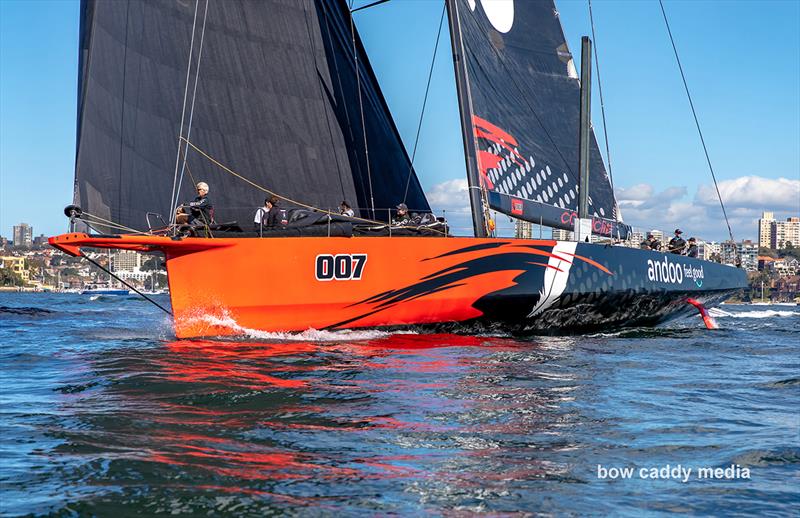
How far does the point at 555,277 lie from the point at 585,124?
11.4 ft

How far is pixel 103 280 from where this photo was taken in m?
147

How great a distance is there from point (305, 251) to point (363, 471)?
5671mm

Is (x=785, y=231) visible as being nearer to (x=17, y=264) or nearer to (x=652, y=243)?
(x=17, y=264)

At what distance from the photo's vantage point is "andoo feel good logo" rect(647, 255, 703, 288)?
1215 centimetres

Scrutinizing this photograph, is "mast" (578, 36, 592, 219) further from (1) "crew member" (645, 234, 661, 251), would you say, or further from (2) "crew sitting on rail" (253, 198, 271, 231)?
(2) "crew sitting on rail" (253, 198, 271, 231)

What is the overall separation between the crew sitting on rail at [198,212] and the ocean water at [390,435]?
1.77m

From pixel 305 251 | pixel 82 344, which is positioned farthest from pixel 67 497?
pixel 82 344

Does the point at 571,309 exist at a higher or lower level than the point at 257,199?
lower

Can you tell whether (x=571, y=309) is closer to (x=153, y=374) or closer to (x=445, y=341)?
(x=445, y=341)

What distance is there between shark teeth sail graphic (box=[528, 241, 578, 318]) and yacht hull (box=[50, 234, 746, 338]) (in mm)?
12

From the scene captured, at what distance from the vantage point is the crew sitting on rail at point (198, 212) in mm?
8984
